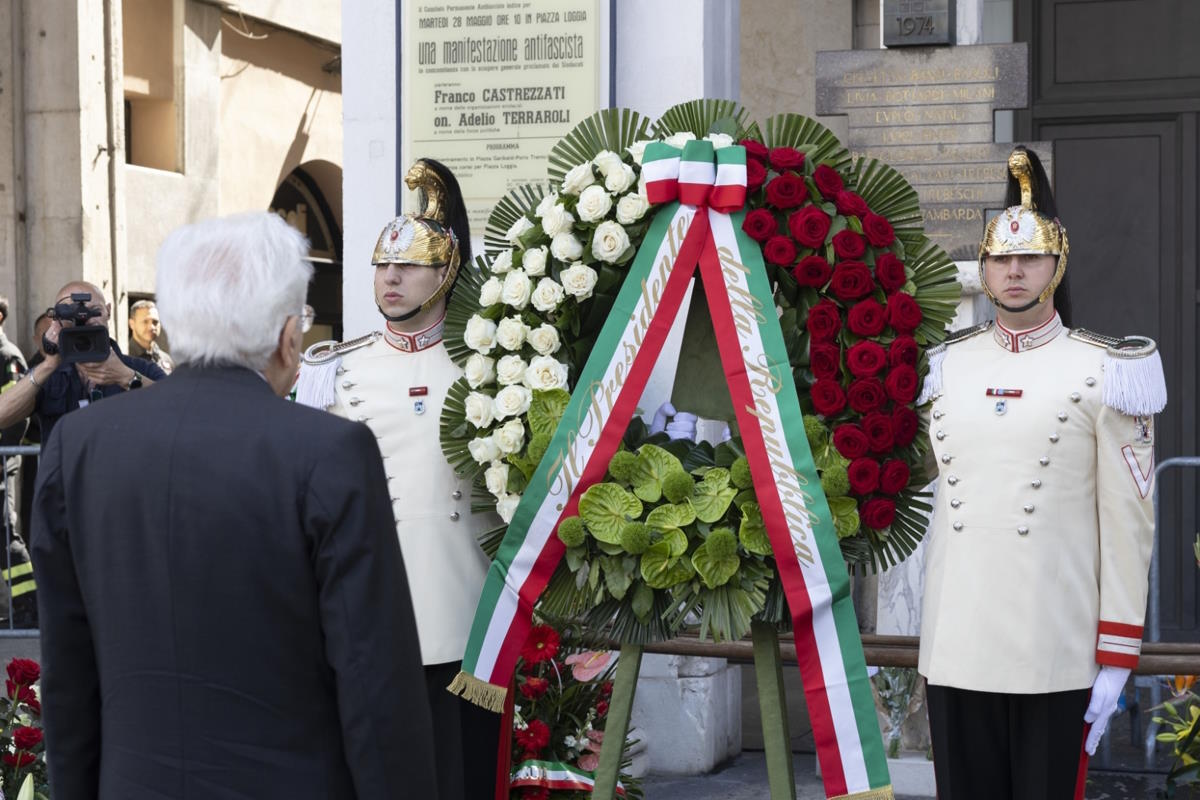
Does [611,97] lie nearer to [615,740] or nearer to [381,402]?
[381,402]

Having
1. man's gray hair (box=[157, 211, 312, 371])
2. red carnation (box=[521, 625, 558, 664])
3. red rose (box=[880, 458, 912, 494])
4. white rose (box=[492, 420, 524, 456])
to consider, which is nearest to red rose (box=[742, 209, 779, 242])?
red rose (box=[880, 458, 912, 494])

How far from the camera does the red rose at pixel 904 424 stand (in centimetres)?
351

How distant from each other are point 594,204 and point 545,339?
0.31 m

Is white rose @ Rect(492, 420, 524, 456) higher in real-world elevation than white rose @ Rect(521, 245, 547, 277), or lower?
lower

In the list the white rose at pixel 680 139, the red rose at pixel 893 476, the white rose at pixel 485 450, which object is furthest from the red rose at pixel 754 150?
the white rose at pixel 485 450

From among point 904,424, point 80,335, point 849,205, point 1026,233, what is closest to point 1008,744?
point 904,424

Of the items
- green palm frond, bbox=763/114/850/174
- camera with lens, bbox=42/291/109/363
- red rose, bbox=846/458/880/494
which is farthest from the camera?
camera with lens, bbox=42/291/109/363

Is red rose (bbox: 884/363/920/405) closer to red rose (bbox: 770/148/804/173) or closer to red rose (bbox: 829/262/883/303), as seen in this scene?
red rose (bbox: 829/262/883/303)

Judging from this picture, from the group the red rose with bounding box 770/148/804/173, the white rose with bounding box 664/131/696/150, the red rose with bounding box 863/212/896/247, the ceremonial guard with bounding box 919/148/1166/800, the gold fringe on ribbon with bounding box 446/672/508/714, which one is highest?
the white rose with bounding box 664/131/696/150

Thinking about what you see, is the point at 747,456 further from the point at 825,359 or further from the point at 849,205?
the point at 849,205

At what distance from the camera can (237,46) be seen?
45.9 feet

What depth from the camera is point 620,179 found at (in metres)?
3.63

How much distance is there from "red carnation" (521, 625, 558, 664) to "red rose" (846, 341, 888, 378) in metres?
1.28

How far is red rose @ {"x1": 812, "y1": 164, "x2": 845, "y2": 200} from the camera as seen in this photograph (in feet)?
11.7
